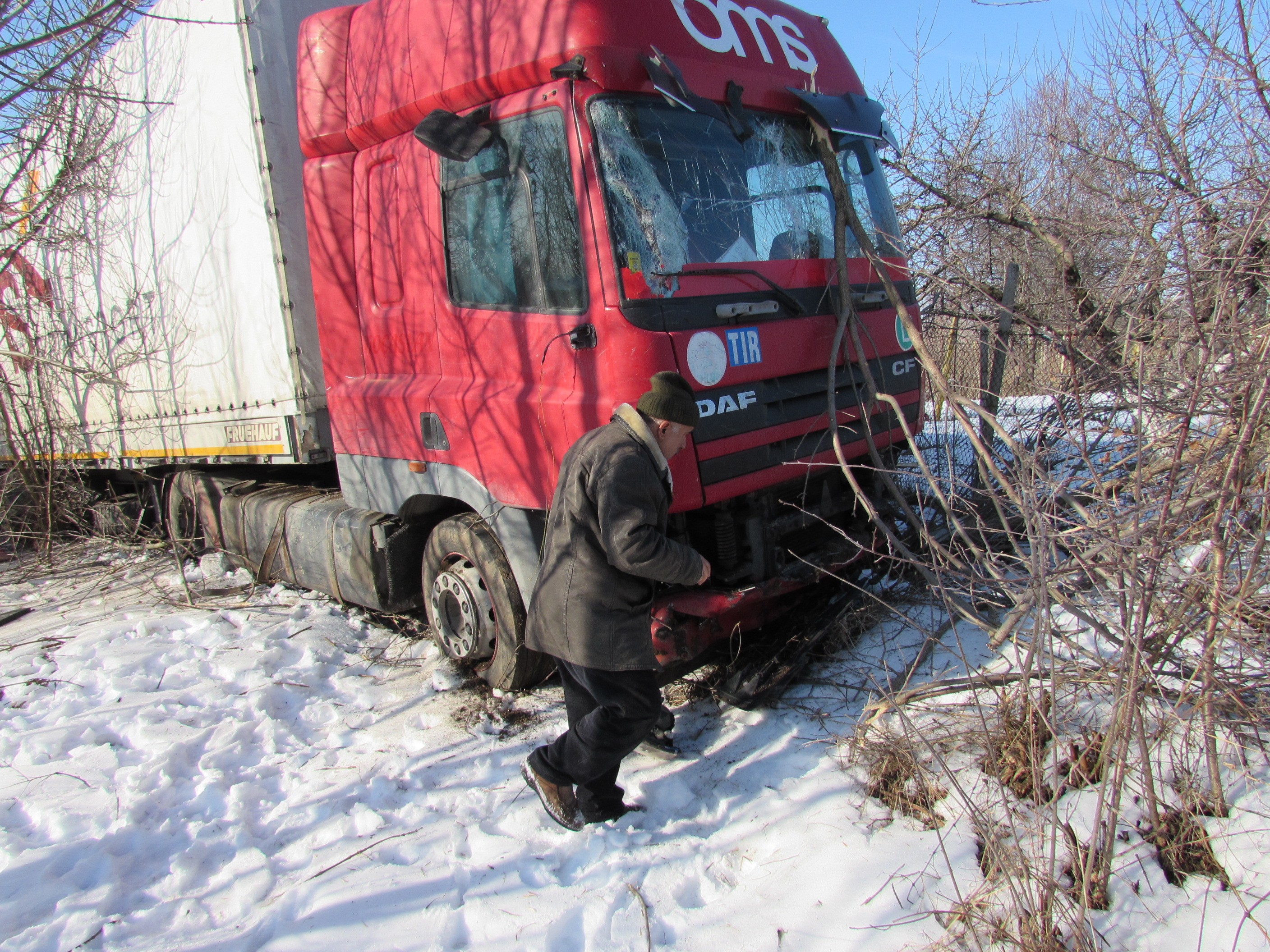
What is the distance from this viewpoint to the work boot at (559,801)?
2873 mm

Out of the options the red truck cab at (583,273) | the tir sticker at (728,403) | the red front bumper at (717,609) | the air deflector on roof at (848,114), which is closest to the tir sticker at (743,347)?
the red truck cab at (583,273)

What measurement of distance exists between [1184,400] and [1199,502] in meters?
0.30

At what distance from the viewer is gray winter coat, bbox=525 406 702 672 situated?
260 centimetres

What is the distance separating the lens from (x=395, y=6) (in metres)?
3.88

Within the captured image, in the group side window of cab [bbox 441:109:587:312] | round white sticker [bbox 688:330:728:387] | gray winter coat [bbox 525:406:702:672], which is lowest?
gray winter coat [bbox 525:406:702:672]

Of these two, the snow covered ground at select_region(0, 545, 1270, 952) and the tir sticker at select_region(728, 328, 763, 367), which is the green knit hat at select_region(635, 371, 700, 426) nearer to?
the tir sticker at select_region(728, 328, 763, 367)

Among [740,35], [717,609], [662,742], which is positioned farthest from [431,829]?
[740,35]

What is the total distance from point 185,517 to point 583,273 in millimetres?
5321

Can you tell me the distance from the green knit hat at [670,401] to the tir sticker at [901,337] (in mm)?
1732

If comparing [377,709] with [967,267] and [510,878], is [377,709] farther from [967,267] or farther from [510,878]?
[967,267]

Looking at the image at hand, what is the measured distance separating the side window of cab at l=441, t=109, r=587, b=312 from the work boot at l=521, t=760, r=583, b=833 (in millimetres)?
1859

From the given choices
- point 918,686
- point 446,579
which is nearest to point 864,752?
point 918,686

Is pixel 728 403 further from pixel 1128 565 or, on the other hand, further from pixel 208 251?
pixel 208 251

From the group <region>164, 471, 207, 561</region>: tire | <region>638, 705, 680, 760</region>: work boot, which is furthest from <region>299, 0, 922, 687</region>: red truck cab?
<region>164, 471, 207, 561</region>: tire
